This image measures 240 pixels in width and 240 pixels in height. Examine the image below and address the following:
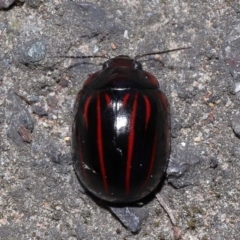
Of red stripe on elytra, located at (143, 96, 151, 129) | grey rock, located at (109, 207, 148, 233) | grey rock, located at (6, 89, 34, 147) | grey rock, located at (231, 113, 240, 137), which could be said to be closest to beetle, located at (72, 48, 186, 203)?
red stripe on elytra, located at (143, 96, 151, 129)

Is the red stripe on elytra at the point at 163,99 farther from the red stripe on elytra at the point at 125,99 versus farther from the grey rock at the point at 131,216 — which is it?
the grey rock at the point at 131,216

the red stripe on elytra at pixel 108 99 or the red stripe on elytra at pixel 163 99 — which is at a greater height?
the red stripe on elytra at pixel 108 99

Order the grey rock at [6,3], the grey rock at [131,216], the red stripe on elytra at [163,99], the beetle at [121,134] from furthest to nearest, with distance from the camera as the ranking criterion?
1. the grey rock at [6,3]
2. the grey rock at [131,216]
3. the red stripe on elytra at [163,99]
4. the beetle at [121,134]

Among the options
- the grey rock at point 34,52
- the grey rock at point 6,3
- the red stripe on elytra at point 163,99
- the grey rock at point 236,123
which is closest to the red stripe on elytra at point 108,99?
the red stripe on elytra at point 163,99

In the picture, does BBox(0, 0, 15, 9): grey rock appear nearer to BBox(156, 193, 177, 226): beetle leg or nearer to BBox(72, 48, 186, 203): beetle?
BBox(72, 48, 186, 203): beetle

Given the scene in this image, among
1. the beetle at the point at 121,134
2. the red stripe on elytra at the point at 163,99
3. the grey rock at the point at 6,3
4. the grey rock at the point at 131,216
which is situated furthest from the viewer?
the grey rock at the point at 6,3

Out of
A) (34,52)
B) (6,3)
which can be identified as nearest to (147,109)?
(34,52)
